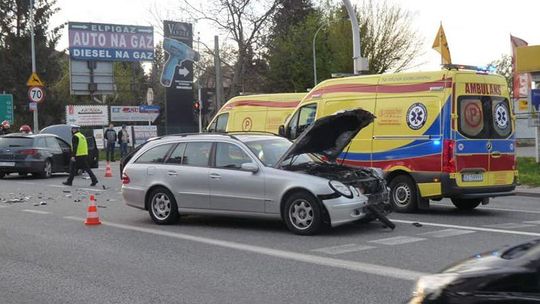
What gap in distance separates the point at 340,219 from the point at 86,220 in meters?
4.40

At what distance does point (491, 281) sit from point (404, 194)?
863cm

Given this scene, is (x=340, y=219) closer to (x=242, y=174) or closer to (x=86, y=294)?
(x=242, y=174)

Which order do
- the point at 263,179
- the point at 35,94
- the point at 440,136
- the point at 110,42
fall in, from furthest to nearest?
the point at 110,42
the point at 35,94
the point at 440,136
the point at 263,179

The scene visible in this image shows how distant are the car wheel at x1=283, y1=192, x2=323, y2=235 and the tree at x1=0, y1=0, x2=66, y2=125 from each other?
46848 mm

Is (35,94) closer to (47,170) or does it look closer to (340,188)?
(47,170)

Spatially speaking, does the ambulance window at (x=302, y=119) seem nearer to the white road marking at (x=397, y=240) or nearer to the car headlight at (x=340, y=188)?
the car headlight at (x=340, y=188)

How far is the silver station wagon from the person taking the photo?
8.69m

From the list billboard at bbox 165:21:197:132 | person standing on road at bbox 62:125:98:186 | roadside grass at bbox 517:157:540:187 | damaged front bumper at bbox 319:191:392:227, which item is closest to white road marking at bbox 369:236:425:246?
damaged front bumper at bbox 319:191:392:227

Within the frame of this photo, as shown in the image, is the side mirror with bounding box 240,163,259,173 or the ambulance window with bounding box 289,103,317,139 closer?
the side mirror with bounding box 240,163,259,173

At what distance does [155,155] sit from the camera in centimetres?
1045

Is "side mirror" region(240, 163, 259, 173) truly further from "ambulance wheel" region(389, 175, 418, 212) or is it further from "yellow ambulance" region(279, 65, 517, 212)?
"ambulance wheel" region(389, 175, 418, 212)

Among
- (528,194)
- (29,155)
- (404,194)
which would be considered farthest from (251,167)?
(29,155)

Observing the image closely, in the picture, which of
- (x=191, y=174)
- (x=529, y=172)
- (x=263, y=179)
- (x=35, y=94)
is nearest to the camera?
(x=263, y=179)

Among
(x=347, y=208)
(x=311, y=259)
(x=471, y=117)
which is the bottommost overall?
(x=311, y=259)
